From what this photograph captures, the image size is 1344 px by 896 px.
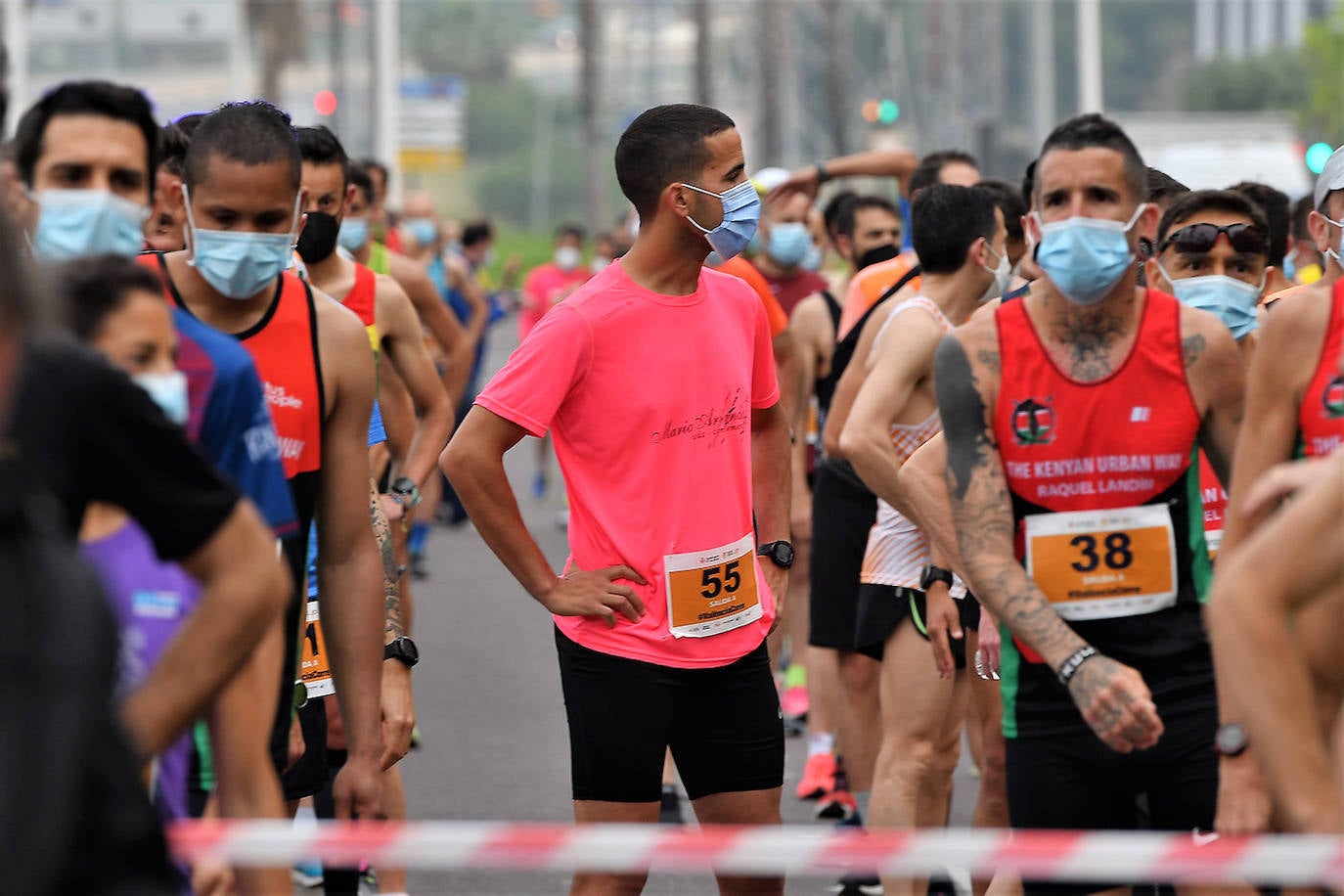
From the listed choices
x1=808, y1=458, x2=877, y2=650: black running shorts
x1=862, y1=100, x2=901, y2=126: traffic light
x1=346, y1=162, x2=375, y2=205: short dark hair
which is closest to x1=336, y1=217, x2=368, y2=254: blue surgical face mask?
x1=346, y1=162, x2=375, y2=205: short dark hair

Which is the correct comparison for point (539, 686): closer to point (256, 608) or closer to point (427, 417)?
point (427, 417)

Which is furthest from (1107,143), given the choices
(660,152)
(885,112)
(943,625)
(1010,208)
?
(885,112)

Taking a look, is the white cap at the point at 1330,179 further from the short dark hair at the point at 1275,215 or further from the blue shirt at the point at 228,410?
the blue shirt at the point at 228,410

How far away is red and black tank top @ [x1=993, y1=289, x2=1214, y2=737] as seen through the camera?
452 centimetres

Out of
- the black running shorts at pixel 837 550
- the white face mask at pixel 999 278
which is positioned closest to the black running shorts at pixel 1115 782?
the white face mask at pixel 999 278

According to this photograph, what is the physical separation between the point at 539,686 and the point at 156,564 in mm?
8376

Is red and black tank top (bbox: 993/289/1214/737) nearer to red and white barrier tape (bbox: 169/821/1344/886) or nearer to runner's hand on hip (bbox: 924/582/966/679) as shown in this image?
red and white barrier tape (bbox: 169/821/1344/886)

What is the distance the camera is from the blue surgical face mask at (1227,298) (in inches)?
227

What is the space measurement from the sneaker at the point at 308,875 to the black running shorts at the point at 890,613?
2.12m

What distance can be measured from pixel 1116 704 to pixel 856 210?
5874 millimetres

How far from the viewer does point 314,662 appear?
584cm

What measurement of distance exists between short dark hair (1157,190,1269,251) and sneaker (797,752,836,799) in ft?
11.3

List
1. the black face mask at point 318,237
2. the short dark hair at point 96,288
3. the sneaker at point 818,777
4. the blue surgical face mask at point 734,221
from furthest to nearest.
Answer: the sneaker at point 818,777
the black face mask at point 318,237
the blue surgical face mask at point 734,221
the short dark hair at point 96,288

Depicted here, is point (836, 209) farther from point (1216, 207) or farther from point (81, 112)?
point (81, 112)
